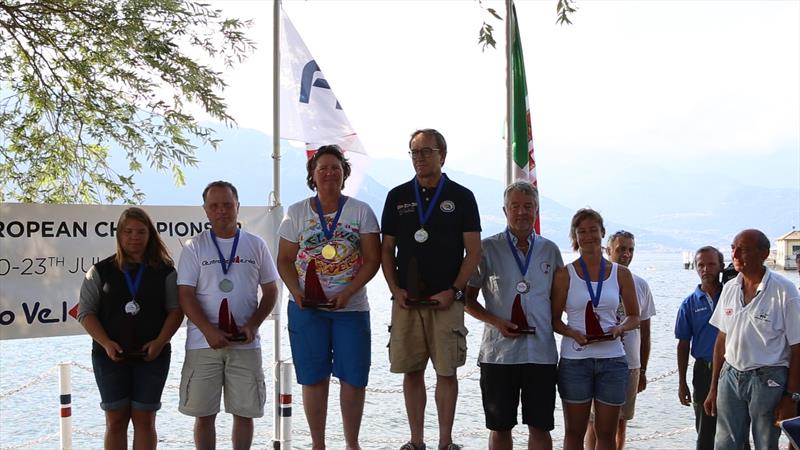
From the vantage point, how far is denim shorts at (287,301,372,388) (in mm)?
4480

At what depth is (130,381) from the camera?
178 inches

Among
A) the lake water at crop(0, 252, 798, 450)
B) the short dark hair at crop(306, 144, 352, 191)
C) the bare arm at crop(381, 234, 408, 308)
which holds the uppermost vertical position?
the short dark hair at crop(306, 144, 352, 191)

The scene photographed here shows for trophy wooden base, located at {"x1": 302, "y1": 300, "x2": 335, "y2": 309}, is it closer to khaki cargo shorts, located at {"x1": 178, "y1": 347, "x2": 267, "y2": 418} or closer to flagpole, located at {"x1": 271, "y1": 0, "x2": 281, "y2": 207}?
khaki cargo shorts, located at {"x1": 178, "y1": 347, "x2": 267, "y2": 418}

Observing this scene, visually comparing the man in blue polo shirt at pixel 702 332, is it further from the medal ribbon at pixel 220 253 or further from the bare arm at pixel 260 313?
the medal ribbon at pixel 220 253

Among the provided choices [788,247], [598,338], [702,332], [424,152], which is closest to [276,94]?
[424,152]

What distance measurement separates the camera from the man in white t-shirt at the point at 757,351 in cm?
431

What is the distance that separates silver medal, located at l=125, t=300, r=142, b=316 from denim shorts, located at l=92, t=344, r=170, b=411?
0.26 m

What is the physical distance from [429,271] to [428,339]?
39cm

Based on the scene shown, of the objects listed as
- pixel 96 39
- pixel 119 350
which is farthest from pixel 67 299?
pixel 96 39

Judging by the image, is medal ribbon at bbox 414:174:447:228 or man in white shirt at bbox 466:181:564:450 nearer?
man in white shirt at bbox 466:181:564:450

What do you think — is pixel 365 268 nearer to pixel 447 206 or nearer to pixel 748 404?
pixel 447 206

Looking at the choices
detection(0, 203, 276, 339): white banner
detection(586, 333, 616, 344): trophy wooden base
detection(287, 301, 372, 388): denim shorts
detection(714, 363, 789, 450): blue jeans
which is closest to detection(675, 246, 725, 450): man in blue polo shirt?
detection(714, 363, 789, 450): blue jeans

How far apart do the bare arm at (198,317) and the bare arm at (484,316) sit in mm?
1340

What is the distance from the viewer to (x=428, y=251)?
14.4 ft
